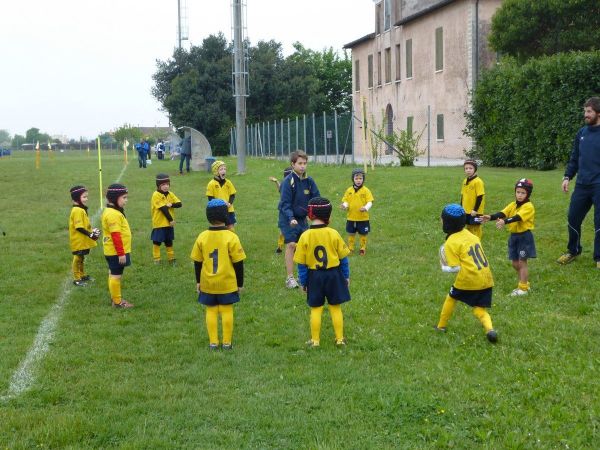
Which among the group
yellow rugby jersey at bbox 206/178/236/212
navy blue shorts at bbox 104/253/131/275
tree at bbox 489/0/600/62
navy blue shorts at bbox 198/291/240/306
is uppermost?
tree at bbox 489/0/600/62

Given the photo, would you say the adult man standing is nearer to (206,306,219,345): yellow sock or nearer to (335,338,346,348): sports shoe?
(335,338,346,348): sports shoe

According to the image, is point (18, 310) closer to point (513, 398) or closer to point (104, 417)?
point (104, 417)

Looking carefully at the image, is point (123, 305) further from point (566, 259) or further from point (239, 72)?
point (239, 72)

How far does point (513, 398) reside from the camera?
219 inches

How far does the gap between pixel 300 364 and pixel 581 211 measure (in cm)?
540

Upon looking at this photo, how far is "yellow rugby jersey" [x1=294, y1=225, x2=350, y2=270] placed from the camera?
7.15m

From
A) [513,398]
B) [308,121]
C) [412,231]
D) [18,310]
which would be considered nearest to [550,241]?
[412,231]

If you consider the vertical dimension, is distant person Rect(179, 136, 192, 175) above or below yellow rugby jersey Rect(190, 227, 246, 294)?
above

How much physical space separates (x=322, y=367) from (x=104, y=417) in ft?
6.42

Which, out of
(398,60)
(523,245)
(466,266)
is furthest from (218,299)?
(398,60)

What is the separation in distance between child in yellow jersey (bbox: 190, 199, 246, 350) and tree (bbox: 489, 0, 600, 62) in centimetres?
2556

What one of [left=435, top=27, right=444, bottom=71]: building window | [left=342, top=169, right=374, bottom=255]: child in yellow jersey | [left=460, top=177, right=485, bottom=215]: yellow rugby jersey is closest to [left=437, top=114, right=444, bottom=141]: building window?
[left=435, top=27, right=444, bottom=71]: building window

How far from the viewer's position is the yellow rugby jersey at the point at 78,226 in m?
9.94

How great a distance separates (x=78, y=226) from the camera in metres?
9.93
